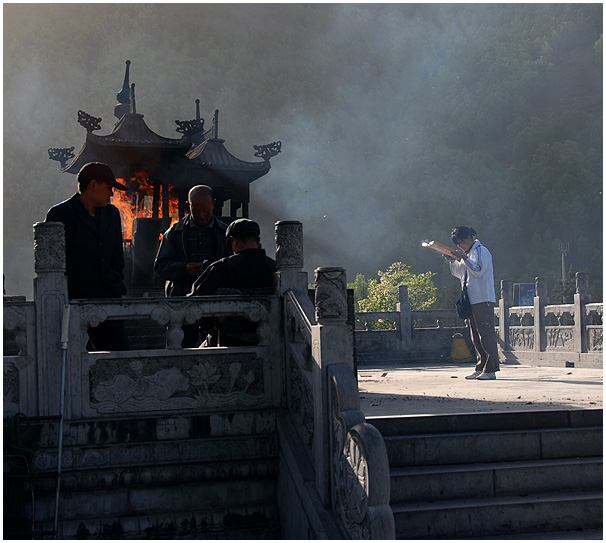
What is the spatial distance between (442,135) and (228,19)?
23579mm

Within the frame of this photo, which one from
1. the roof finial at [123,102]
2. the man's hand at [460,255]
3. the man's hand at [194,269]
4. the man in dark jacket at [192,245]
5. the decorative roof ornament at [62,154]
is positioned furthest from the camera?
the roof finial at [123,102]

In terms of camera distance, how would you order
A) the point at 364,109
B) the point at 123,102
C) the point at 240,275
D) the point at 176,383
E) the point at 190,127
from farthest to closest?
the point at 364,109 → the point at 123,102 → the point at 190,127 → the point at 240,275 → the point at 176,383

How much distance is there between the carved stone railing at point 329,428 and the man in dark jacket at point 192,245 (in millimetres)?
1537

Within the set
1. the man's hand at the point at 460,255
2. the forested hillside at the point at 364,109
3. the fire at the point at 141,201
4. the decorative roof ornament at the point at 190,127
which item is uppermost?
the forested hillside at the point at 364,109

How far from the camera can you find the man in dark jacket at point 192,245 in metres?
6.92

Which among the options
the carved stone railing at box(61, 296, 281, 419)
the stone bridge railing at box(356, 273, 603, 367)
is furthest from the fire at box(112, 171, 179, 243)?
the stone bridge railing at box(356, 273, 603, 367)

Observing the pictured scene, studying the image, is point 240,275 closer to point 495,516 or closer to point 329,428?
point 329,428

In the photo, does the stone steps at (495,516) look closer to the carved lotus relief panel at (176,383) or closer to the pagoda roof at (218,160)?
the carved lotus relief panel at (176,383)

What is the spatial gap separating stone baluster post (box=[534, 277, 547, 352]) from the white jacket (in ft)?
31.4

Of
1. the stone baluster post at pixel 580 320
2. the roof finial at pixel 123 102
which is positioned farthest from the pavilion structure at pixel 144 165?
the stone baluster post at pixel 580 320

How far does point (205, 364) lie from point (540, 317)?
1452 cm

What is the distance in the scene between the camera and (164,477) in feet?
17.8

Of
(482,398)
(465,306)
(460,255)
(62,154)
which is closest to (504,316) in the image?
(465,306)

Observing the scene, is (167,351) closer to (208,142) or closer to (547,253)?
(208,142)
